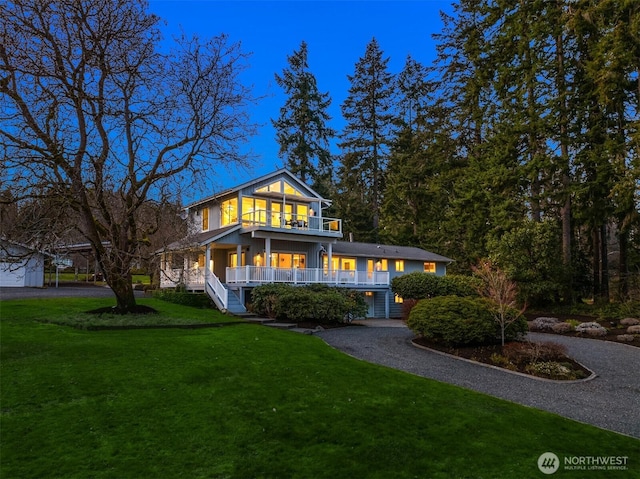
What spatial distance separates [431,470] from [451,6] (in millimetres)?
44359

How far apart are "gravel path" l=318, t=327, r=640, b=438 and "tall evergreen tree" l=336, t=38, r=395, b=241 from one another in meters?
31.4

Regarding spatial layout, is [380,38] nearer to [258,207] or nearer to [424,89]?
[424,89]

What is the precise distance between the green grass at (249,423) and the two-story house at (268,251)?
1219 centimetres

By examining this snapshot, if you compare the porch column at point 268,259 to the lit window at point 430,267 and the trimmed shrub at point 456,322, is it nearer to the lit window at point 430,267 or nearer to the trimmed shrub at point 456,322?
the trimmed shrub at point 456,322

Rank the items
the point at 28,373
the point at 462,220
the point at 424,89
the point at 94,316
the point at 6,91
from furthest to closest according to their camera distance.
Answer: the point at 424,89 < the point at 462,220 < the point at 94,316 < the point at 6,91 < the point at 28,373

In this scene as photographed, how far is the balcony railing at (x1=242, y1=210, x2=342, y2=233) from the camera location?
→ 24516 millimetres

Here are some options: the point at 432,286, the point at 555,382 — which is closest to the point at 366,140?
the point at 432,286

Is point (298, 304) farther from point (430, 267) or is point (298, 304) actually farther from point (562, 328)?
point (430, 267)

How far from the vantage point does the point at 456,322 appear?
13172mm

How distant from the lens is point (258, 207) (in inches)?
1026

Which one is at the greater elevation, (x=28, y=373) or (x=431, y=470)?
(x=28, y=373)

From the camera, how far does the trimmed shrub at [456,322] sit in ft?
42.9

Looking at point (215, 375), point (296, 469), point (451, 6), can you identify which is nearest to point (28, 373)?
point (215, 375)

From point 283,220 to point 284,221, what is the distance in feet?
1.19
